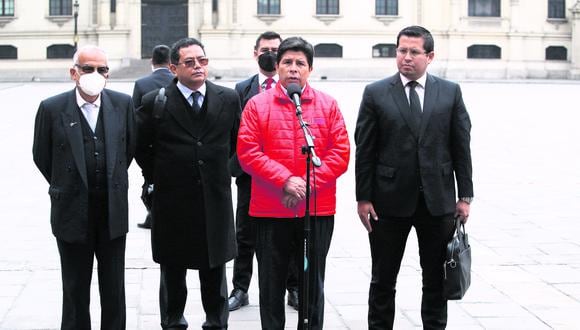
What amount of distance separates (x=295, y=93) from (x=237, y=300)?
2.77 metres

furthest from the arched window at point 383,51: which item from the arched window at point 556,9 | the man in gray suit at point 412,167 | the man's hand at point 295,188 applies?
the man's hand at point 295,188

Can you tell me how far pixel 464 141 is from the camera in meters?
7.49

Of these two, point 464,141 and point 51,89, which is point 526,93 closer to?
point 51,89

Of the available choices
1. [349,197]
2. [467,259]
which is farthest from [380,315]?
[349,197]

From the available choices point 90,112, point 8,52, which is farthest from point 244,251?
point 8,52

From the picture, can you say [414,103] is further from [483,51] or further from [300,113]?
[483,51]

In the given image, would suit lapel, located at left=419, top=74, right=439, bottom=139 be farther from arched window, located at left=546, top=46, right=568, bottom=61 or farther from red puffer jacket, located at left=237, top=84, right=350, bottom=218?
arched window, located at left=546, top=46, right=568, bottom=61

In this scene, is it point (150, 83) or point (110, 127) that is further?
point (150, 83)

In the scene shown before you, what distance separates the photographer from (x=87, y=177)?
23.0ft

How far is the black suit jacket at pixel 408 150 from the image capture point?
7.39 metres

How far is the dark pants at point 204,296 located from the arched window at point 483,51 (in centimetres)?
5283

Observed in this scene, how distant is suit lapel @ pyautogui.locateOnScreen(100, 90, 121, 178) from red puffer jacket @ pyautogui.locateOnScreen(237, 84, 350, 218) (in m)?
0.86

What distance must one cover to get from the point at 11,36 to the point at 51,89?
625 inches

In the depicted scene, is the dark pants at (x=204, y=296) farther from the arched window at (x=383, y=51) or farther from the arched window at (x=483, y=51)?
the arched window at (x=483, y=51)
